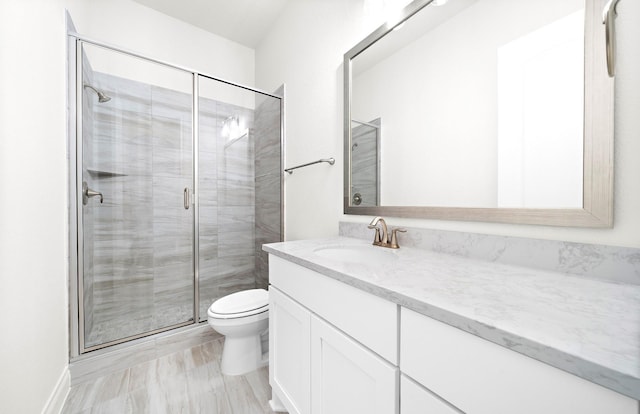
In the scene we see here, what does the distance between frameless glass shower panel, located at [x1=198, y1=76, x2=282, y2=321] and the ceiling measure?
622mm

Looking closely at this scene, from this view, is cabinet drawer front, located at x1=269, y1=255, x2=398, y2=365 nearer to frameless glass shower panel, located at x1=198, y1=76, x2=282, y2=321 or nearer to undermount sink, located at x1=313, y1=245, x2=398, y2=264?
undermount sink, located at x1=313, y1=245, x2=398, y2=264

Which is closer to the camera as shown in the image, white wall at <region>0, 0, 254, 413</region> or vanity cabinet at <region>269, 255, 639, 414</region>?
vanity cabinet at <region>269, 255, 639, 414</region>

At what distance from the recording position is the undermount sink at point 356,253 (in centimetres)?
111

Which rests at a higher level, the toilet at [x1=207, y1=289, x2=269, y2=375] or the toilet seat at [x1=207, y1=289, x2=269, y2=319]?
the toilet seat at [x1=207, y1=289, x2=269, y2=319]

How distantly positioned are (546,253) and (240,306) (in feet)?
4.96

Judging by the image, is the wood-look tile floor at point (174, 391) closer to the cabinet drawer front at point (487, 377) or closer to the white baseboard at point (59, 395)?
the white baseboard at point (59, 395)

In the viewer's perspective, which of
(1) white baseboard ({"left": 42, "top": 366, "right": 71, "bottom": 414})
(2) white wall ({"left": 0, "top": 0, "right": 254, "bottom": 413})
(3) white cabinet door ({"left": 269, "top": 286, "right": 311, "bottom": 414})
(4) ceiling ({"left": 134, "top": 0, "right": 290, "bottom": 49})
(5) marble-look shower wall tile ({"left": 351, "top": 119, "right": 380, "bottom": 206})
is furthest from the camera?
(4) ceiling ({"left": 134, "top": 0, "right": 290, "bottom": 49})

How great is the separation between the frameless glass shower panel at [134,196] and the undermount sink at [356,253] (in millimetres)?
1293

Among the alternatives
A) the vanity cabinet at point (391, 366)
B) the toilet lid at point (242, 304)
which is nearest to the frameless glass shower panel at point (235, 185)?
the toilet lid at point (242, 304)

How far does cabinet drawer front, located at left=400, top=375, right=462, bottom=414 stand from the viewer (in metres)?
0.50

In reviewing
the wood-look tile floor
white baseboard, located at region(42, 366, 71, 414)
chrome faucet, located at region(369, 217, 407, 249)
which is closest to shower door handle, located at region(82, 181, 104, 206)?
white baseboard, located at region(42, 366, 71, 414)

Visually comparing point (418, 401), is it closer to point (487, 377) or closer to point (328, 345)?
point (487, 377)

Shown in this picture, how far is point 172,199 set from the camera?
197 centimetres

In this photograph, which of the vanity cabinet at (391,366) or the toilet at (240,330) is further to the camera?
the toilet at (240,330)
